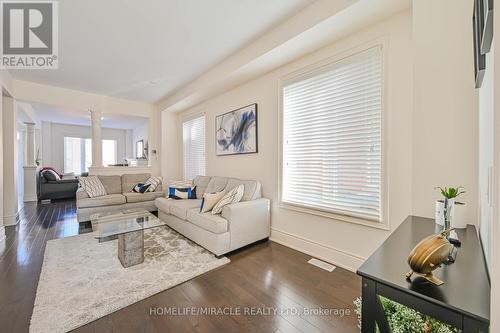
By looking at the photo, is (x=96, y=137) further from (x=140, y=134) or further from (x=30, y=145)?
(x=140, y=134)

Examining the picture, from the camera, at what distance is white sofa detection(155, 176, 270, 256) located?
2582 millimetres

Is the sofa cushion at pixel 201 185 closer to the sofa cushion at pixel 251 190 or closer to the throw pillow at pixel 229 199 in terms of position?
the sofa cushion at pixel 251 190

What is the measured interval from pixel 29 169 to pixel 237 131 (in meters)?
6.07

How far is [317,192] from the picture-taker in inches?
103

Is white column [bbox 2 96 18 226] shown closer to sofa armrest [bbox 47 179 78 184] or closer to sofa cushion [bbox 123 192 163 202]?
sofa cushion [bbox 123 192 163 202]

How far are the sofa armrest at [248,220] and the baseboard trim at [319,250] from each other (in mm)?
229

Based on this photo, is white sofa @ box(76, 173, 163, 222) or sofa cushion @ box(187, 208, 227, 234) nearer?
sofa cushion @ box(187, 208, 227, 234)

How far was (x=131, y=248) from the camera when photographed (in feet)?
7.73

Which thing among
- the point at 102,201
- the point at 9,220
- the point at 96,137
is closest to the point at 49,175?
the point at 96,137

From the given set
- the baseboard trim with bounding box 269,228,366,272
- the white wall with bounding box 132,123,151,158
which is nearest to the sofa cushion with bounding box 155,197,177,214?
the baseboard trim with bounding box 269,228,366,272

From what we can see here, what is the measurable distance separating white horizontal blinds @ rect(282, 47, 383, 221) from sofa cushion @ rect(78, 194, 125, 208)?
11.1 feet

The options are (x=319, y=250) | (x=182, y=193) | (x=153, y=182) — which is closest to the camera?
(x=319, y=250)

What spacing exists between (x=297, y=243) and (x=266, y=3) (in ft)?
8.91

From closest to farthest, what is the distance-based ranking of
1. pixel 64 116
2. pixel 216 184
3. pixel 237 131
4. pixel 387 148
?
pixel 387 148 < pixel 237 131 < pixel 216 184 < pixel 64 116
